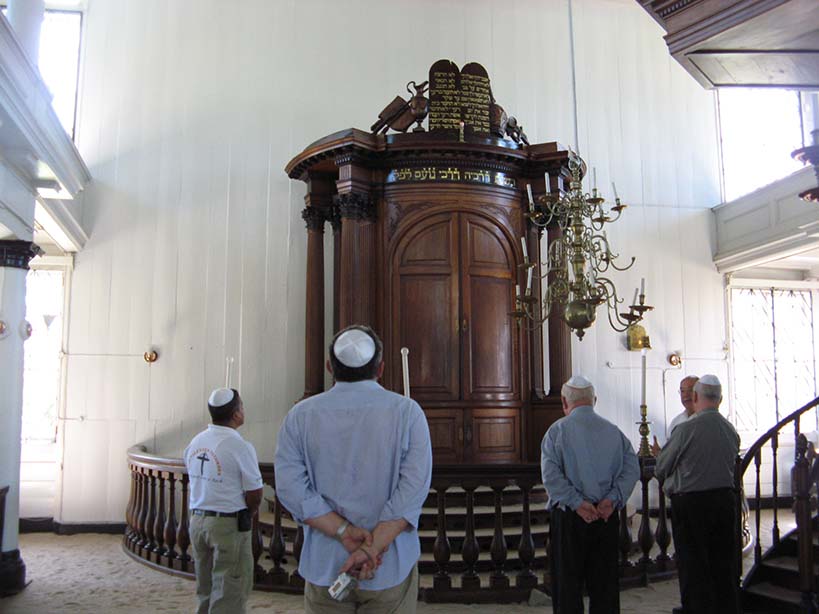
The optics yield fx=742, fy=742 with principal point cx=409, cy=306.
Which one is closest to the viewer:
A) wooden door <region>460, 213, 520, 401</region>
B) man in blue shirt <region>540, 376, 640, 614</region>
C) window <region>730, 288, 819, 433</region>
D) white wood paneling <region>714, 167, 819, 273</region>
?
man in blue shirt <region>540, 376, 640, 614</region>

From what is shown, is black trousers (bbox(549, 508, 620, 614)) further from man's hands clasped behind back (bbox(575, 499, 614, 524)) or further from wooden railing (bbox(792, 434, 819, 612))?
wooden railing (bbox(792, 434, 819, 612))

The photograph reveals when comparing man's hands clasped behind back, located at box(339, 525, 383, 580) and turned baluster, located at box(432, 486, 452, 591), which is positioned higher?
man's hands clasped behind back, located at box(339, 525, 383, 580)

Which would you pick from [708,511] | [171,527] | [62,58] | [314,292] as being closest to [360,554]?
[708,511]

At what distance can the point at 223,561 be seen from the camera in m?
3.39

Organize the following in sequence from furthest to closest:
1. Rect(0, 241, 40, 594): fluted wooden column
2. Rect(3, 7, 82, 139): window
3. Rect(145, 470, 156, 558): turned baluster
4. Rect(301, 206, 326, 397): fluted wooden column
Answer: Rect(3, 7, 82, 139): window < Rect(301, 206, 326, 397): fluted wooden column < Rect(145, 470, 156, 558): turned baluster < Rect(0, 241, 40, 594): fluted wooden column

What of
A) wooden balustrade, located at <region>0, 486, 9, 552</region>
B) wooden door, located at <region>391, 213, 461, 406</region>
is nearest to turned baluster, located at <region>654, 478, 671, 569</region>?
wooden door, located at <region>391, 213, 461, 406</region>

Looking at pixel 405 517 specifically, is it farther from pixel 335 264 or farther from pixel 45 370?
pixel 45 370

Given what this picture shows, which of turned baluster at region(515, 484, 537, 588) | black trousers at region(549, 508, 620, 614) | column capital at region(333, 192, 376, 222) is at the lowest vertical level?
turned baluster at region(515, 484, 537, 588)

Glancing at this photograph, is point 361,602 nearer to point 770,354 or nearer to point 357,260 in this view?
point 357,260

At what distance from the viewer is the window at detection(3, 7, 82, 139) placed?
807 centimetres

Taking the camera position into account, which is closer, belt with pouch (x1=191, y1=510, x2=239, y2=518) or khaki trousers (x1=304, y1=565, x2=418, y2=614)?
khaki trousers (x1=304, y1=565, x2=418, y2=614)

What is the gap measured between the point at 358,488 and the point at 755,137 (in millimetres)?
8814

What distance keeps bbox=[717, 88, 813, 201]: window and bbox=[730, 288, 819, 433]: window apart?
1.41 m

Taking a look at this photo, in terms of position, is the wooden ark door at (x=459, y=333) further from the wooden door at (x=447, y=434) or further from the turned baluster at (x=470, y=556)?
the turned baluster at (x=470, y=556)
